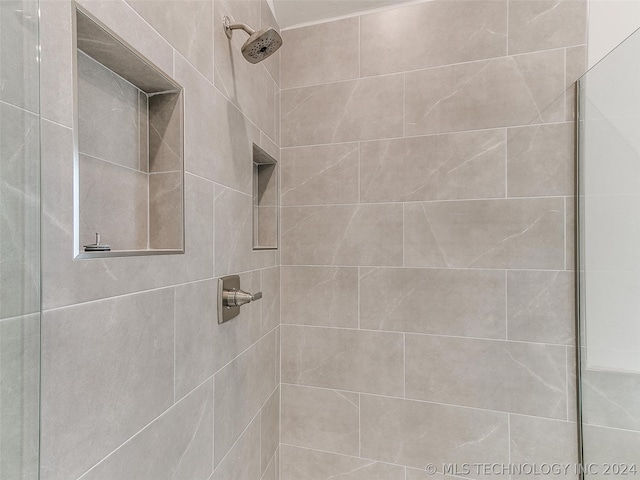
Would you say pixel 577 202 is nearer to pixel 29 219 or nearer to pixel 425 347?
pixel 425 347

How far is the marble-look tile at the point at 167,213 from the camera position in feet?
2.38

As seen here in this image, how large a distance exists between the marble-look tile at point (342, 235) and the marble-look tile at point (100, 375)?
769 millimetres

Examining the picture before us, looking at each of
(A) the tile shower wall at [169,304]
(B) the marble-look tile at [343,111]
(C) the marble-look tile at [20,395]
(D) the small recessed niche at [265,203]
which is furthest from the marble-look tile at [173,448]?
(B) the marble-look tile at [343,111]

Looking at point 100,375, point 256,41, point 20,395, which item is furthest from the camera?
point 256,41

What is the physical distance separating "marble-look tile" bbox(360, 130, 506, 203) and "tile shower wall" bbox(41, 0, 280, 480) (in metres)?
0.49

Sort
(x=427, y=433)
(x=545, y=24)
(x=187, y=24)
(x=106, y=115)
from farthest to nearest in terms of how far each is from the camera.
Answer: (x=427, y=433) < (x=545, y=24) < (x=187, y=24) < (x=106, y=115)

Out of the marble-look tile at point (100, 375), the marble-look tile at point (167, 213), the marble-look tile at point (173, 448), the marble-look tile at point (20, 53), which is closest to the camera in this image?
the marble-look tile at point (20, 53)

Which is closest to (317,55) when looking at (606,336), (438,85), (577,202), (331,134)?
(331,134)

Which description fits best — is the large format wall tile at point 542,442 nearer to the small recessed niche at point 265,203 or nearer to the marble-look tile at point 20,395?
the small recessed niche at point 265,203

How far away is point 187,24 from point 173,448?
0.99m

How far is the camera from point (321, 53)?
1400 mm

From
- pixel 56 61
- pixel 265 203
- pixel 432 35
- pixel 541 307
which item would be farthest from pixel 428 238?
pixel 56 61

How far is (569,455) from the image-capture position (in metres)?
1.14

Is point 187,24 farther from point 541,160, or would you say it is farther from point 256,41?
point 541,160
